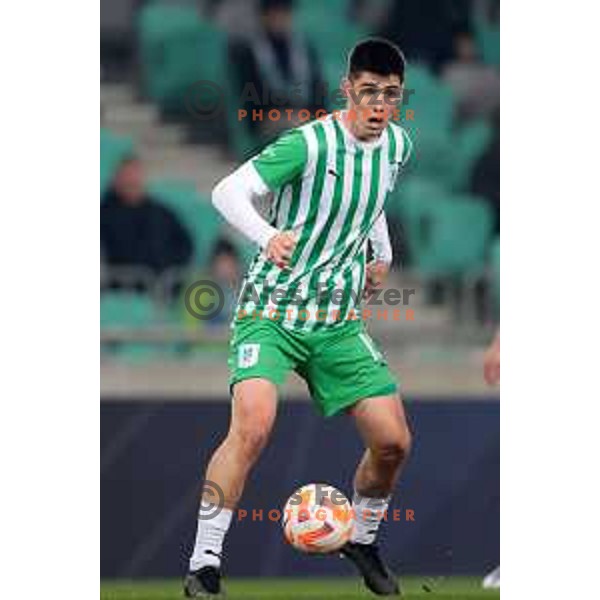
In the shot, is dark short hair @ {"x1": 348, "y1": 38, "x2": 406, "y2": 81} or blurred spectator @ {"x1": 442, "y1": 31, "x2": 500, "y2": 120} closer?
dark short hair @ {"x1": 348, "y1": 38, "x2": 406, "y2": 81}

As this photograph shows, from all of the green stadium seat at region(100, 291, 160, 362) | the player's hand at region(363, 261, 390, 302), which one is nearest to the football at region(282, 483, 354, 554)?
the player's hand at region(363, 261, 390, 302)

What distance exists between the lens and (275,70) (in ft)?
37.7

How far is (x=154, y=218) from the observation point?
12.2 metres

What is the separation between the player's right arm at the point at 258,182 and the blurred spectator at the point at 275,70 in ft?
4.18

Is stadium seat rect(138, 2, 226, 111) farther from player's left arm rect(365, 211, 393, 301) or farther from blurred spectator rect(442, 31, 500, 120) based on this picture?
player's left arm rect(365, 211, 393, 301)

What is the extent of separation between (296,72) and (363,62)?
145 cm

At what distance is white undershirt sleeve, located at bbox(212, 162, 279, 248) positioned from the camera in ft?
31.3

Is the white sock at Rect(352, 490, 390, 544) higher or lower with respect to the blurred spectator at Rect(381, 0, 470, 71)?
lower

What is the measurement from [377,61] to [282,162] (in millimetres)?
658

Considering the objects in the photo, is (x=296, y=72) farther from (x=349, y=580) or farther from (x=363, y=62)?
(x=349, y=580)

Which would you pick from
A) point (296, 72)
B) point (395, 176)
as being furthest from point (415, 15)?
point (395, 176)

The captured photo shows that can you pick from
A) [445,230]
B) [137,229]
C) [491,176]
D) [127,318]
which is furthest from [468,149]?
[127,318]

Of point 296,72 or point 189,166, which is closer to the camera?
point 296,72

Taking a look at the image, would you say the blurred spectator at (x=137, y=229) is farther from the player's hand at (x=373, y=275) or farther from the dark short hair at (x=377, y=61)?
the dark short hair at (x=377, y=61)
